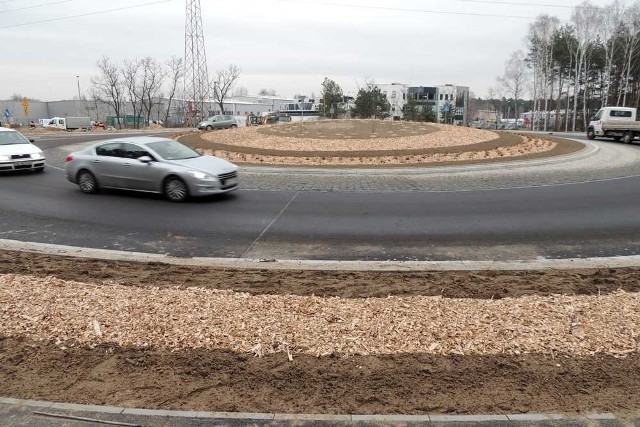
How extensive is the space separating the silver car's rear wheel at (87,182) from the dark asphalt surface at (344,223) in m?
0.35

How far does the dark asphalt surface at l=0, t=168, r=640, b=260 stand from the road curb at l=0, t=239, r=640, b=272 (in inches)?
13.7

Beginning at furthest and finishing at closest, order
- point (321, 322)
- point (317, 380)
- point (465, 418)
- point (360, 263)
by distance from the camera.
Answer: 1. point (360, 263)
2. point (321, 322)
3. point (317, 380)
4. point (465, 418)

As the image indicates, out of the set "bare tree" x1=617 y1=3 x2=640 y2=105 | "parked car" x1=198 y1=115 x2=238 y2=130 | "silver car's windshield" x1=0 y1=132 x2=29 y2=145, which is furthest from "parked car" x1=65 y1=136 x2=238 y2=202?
"bare tree" x1=617 y1=3 x2=640 y2=105

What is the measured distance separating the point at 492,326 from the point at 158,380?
2.98 metres

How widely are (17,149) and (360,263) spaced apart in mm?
15286

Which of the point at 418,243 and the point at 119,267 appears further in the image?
the point at 418,243

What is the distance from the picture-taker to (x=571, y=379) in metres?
3.70

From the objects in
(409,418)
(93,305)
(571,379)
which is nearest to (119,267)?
(93,305)

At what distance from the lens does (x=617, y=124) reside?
2881cm

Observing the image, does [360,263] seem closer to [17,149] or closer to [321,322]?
[321,322]

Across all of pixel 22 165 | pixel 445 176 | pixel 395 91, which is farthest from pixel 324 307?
pixel 395 91

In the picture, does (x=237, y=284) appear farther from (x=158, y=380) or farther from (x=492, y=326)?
(x=492, y=326)

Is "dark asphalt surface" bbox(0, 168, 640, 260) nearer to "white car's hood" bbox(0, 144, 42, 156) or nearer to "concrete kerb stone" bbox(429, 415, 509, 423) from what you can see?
"white car's hood" bbox(0, 144, 42, 156)

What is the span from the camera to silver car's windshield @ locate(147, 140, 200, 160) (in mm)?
12289
